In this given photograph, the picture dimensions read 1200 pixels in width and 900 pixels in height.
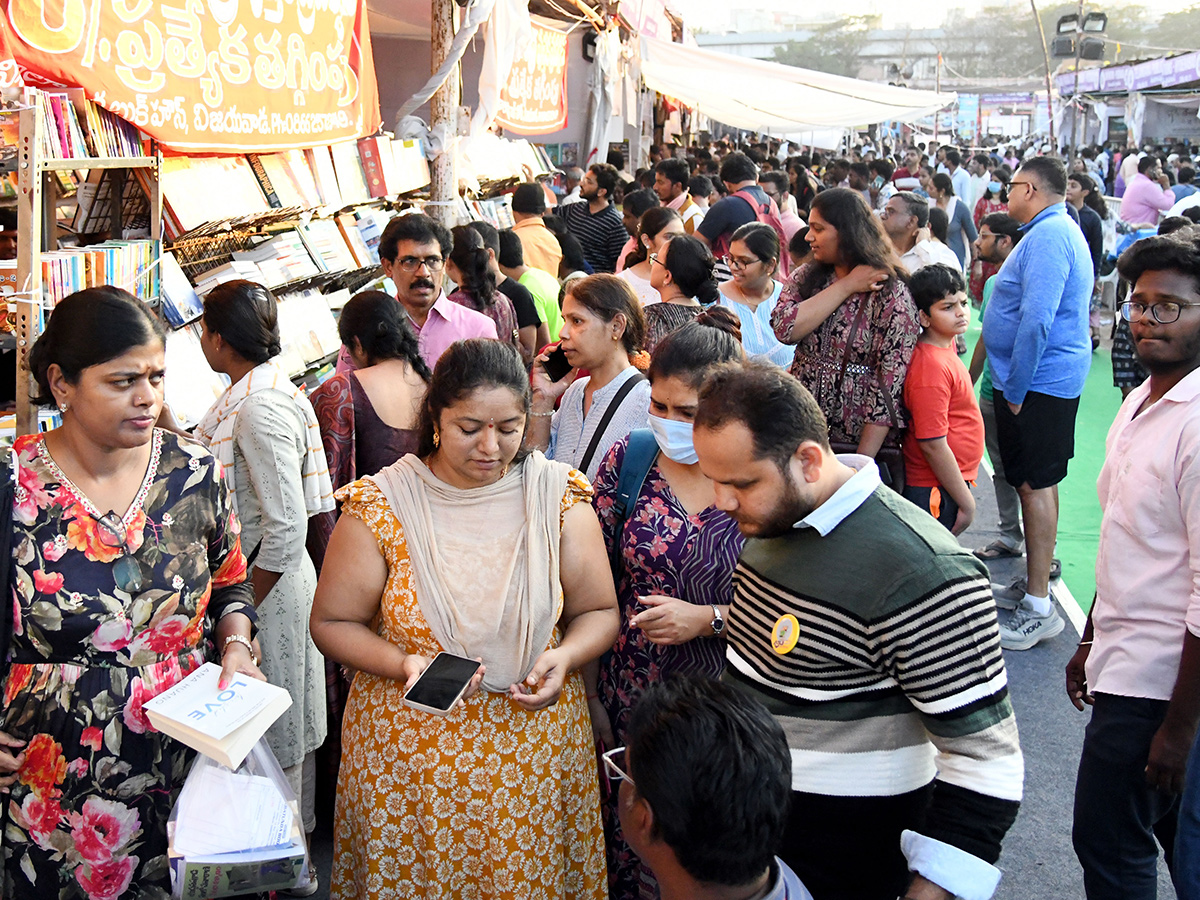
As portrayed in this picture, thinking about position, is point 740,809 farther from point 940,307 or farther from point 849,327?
point 940,307

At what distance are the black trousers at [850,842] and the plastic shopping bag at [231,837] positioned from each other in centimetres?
92

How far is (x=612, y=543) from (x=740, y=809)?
3.78 ft

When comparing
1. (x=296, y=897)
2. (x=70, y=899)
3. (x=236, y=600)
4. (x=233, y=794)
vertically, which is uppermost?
(x=236, y=600)

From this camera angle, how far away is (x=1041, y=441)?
4.71 metres

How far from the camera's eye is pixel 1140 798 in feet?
7.63

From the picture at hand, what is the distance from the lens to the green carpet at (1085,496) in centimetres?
563

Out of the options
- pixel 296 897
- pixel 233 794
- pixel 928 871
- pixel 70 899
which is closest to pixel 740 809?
pixel 928 871

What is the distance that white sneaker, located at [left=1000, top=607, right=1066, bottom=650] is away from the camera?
15.6 feet

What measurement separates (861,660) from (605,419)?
1.54 meters

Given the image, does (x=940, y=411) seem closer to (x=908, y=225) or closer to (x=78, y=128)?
(x=908, y=225)

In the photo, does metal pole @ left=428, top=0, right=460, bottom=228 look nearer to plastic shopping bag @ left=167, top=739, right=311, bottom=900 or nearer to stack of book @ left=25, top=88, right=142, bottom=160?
stack of book @ left=25, top=88, right=142, bottom=160

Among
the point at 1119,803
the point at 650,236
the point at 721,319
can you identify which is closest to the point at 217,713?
the point at 1119,803

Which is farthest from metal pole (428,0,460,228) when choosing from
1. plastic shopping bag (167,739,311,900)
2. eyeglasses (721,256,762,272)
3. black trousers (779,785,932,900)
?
black trousers (779,785,932,900)

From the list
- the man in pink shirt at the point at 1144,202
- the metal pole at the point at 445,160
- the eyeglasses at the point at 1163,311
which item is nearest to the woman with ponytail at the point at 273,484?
the eyeglasses at the point at 1163,311
